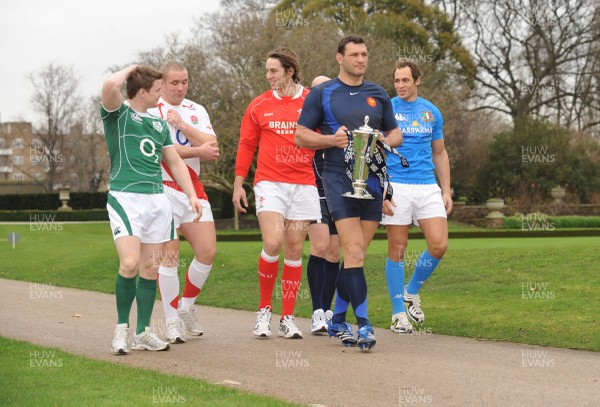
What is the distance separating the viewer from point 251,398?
18.3ft

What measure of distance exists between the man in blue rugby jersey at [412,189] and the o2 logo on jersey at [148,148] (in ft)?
7.48

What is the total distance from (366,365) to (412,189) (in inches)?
98.7

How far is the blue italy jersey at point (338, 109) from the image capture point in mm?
7863

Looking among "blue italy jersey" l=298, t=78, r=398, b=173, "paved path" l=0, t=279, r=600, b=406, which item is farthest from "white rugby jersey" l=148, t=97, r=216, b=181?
"paved path" l=0, t=279, r=600, b=406

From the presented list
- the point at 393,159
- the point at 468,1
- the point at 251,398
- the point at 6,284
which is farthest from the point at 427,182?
the point at 468,1

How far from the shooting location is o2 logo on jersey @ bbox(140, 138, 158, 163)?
7.68 meters

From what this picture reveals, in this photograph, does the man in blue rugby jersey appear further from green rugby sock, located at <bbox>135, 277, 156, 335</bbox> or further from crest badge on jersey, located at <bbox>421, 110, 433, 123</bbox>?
green rugby sock, located at <bbox>135, 277, 156, 335</bbox>

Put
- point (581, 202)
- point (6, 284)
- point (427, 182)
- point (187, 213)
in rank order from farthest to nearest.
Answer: point (581, 202)
point (6, 284)
point (427, 182)
point (187, 213)

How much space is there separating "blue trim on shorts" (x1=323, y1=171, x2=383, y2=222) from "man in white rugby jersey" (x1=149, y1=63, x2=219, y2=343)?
1.07m

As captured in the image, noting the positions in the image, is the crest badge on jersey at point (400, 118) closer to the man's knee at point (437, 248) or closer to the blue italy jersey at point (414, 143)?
the blue italy jersey at point (414, 143)

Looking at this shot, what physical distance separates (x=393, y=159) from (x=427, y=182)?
0.38m

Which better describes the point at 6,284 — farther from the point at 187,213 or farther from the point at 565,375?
the point at 565,375

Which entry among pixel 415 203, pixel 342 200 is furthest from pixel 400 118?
pixel 342 200

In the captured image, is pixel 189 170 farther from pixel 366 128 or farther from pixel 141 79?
pixel 366 128
